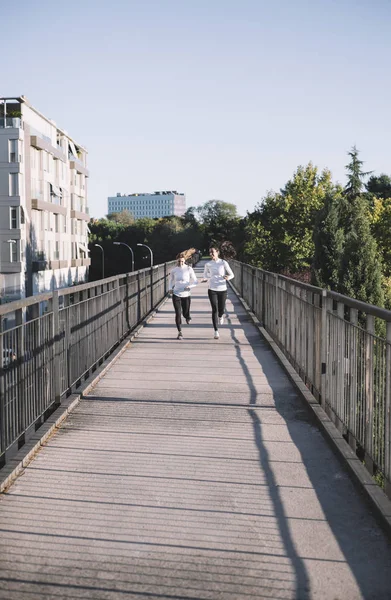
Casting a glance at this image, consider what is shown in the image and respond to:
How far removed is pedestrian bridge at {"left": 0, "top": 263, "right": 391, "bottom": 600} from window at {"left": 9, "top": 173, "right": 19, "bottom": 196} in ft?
170

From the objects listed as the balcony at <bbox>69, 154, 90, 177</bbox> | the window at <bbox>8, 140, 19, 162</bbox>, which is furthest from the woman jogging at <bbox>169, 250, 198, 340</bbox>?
the balcony at <bbox>69, 154, 90, 177</bbox>

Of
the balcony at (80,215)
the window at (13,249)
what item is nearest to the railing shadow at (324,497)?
the window at (13,249)

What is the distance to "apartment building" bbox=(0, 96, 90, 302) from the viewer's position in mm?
57594

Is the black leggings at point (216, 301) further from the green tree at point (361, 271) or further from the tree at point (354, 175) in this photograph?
the tree at point (354, 175)

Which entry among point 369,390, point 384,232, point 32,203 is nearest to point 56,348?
point 369,390

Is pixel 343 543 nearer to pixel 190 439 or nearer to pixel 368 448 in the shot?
pixel 368 448

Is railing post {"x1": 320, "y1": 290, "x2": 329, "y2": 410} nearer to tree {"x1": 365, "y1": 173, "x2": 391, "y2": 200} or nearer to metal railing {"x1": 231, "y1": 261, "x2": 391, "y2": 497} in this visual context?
metal railing {"x1": 231, "y1": 261, "x2": 391, "y2": 497}

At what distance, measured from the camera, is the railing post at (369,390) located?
480cm

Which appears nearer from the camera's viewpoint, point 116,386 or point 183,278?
point 116,386

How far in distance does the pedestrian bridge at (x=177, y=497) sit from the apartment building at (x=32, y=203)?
45623 mm

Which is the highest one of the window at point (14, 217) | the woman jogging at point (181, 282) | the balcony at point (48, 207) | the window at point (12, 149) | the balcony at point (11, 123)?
the balcony at point (11, 123)

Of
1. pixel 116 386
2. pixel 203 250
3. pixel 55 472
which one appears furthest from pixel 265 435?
pixel 203 250

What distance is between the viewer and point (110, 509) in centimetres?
438

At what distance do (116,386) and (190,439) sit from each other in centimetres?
247
